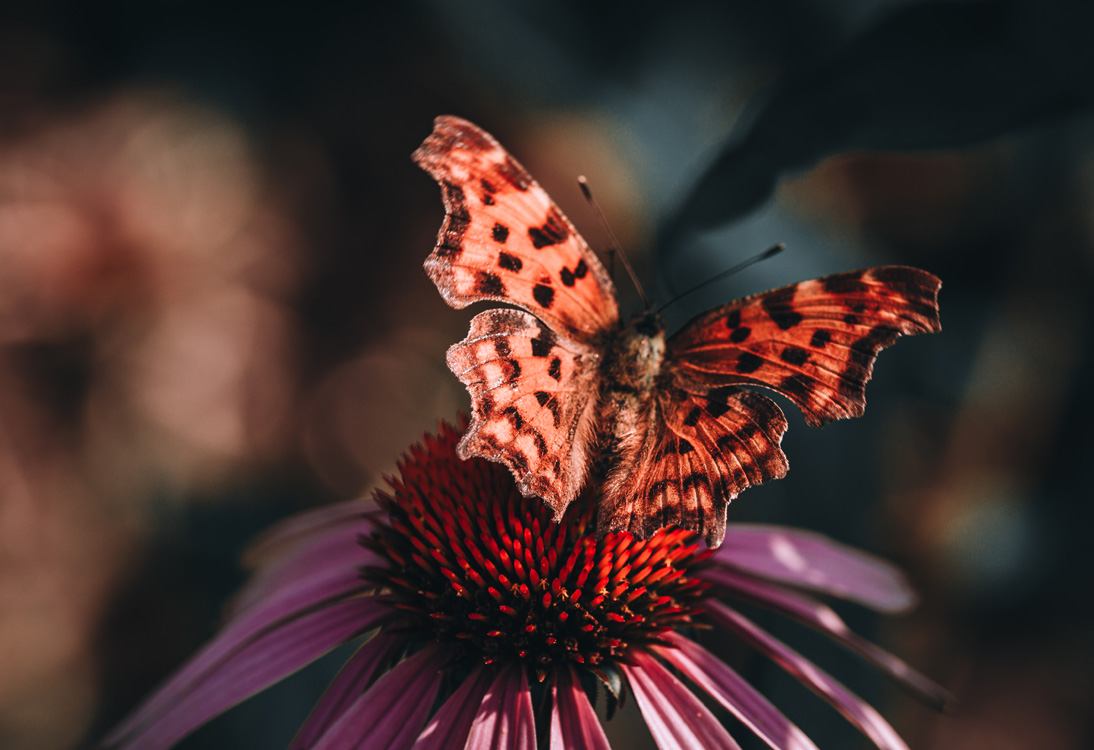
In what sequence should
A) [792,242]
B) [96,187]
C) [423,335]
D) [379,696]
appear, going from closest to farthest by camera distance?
[379,696]
[792,242]
[96,187]
[423,335]

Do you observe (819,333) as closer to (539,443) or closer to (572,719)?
(539,443)

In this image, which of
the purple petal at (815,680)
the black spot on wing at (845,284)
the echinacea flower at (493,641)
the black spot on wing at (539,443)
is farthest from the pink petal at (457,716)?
the black spot on wing at (845,284)

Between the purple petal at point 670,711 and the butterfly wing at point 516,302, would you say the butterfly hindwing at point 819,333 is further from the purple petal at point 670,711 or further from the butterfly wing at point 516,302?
the purple petal at point 670,711

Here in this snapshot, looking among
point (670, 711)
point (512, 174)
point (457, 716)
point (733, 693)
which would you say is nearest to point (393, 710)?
point (457, 716)

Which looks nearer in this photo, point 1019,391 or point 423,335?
point 1019,391

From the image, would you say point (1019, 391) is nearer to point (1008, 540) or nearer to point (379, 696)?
point (1008, 540)

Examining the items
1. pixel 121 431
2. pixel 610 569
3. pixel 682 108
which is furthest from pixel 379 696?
pixel 121 431

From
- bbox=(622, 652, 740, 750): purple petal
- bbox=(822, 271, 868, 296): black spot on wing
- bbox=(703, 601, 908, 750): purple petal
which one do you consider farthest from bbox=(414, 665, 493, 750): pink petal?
Result: bbox=(822, 271, 868, 296): black spot on wing
